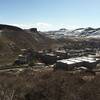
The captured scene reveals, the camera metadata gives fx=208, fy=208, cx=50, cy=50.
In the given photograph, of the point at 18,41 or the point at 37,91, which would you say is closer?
the point at 37,91

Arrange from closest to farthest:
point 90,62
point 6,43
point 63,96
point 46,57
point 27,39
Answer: point 63,96
point 90,62
point 46,57
point 6,43
point 27,39

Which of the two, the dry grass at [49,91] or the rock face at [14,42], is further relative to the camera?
the rock face at [14,42]

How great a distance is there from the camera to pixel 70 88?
82.4 ft

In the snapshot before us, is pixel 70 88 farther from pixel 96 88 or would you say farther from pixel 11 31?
pixel 11 31

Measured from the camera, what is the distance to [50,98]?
76.1ft

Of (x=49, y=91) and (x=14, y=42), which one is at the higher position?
(x=14, y=42)

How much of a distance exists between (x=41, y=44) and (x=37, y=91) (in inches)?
3690

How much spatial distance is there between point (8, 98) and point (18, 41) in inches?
3485

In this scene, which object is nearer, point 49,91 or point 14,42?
point 49,91

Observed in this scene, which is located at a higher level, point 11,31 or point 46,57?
A: point 11,31

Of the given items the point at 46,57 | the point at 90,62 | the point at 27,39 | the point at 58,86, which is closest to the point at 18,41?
the point at 27,39

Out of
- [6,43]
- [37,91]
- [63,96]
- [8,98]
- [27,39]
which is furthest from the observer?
[27,39]

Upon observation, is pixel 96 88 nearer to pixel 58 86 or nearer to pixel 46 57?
Result: pixel 58 86

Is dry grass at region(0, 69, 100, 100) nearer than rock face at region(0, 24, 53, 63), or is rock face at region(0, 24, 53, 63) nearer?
dry grass at region(0, 69, 100, 100)
